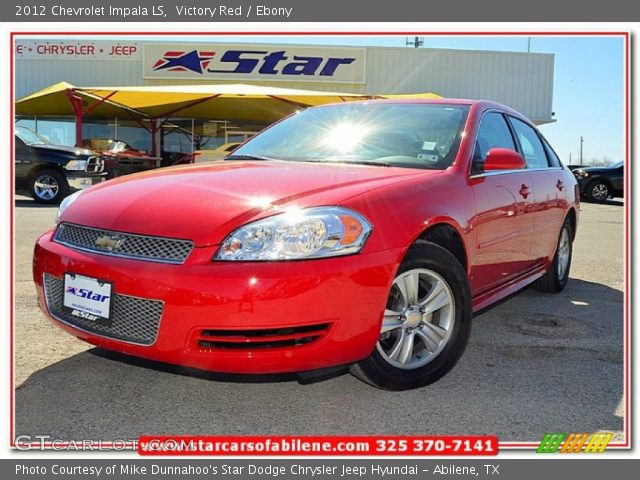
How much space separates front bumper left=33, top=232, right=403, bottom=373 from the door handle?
184cm

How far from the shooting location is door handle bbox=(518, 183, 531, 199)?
3979 mm

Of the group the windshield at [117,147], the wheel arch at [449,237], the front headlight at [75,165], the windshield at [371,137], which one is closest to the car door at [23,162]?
the front headlight at [75,165]

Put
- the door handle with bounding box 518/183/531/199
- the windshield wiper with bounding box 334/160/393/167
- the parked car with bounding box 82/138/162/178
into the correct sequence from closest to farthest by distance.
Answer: the windshield wiper with bounding box 334/160/393/167 → the door handle with bounding box 518/183/531/199 → the parked car with bounding box 82/138/162/178

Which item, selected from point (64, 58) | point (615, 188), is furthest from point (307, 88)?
point (615, 188)

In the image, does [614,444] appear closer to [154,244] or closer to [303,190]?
[303,190]

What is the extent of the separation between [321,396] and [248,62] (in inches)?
789

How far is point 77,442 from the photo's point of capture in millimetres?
2336

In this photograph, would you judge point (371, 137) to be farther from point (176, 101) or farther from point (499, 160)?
point (176, 101)

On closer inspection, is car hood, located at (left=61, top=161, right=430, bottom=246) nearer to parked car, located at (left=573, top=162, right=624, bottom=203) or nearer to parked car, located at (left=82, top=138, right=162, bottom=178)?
parked car, located at (left=82, top=138, right=162, bottom=178)

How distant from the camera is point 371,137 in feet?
11.9

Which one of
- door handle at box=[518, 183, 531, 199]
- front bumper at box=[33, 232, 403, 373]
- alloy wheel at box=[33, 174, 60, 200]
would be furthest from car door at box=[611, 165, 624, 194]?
front bumper at box=[33, 232, 403, 373]

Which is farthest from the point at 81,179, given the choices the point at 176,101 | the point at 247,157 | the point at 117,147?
the point at 247,157

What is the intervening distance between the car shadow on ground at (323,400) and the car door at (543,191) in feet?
3.54
